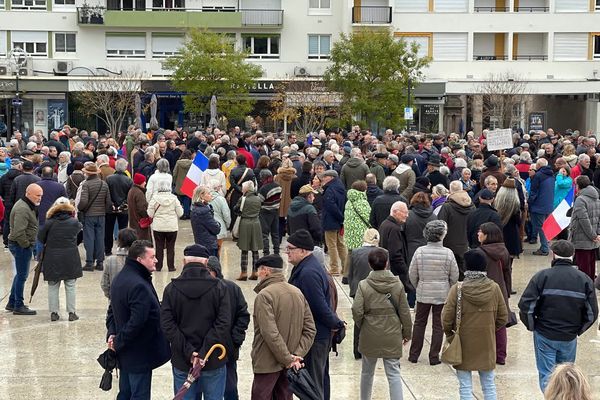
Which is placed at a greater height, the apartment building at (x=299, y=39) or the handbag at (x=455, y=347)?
the apartment building at (x=299, y=39)

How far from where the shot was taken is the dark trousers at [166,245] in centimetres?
1630

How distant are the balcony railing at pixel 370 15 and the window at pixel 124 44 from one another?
35.5 feet

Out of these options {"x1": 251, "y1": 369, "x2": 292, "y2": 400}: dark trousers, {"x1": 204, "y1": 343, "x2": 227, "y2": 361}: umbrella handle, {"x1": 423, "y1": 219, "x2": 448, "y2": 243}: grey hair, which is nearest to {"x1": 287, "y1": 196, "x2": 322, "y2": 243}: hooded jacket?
{"x1": 423, "y1": 219, "x2": 448, "y2": 243}: grey hair

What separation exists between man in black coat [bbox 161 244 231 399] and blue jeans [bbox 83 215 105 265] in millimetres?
8455

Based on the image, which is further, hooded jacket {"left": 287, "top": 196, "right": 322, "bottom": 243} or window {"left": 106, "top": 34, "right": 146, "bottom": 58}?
window {"left": 106, "top": 34, "right": 146, "bottom": 58}

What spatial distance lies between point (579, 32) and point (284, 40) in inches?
591

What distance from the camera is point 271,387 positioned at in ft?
27.2

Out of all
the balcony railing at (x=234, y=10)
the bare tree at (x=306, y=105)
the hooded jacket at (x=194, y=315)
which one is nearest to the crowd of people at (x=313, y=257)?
the hooded jacket at (x=194, y=315)

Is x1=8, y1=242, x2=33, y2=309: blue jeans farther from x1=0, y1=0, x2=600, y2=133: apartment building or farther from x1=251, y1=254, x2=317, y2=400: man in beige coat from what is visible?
x1=0, y1=0, x2=600, y2=133: apartment building

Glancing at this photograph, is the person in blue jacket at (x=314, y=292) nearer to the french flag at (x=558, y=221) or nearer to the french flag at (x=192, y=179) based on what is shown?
the french flag at (x=558, y=221)

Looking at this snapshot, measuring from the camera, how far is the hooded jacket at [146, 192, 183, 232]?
52.1ft

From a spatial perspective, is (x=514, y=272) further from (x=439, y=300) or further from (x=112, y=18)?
(x=112, y=18)

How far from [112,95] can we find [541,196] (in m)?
30.5

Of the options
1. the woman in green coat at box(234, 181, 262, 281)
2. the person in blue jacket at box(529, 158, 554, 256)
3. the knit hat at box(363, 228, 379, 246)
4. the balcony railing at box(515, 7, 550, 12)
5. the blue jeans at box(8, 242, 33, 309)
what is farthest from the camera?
the balcony railing at box(515, 7, 550, 12)
